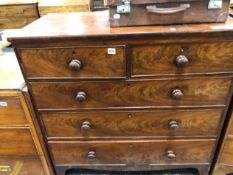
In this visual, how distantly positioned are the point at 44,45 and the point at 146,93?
1.63 ft

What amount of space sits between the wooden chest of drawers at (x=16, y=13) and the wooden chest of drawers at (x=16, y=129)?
4.75 ft

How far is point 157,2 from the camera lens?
82 centimetres

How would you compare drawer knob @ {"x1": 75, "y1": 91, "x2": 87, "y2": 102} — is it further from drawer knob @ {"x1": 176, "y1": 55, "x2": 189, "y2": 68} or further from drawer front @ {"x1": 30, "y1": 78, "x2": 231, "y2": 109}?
drawer knob @ {"x1": 176, "y1": 55, "x2": 189, "y2": 68}

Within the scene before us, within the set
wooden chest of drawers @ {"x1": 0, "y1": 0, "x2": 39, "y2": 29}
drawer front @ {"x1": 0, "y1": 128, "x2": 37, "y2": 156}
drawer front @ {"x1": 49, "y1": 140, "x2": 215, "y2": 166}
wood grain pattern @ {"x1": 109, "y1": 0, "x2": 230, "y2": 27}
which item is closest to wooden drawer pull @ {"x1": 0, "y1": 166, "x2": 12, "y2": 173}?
drawer front @ {"x1": 0, "y1": 128, "x2": 37, "y2": 156}

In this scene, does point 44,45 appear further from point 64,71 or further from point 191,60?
point 191,60

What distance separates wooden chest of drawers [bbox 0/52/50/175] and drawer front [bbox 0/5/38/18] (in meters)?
1.44

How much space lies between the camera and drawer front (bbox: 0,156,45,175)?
118 centimetres

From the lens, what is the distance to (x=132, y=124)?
41.8 inches

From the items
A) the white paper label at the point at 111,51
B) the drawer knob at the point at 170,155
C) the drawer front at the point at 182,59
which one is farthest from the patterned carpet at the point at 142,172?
the white paper label at the point at 111,51

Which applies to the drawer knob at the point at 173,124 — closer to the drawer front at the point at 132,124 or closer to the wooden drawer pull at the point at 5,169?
the drawer front at the point at 132,124

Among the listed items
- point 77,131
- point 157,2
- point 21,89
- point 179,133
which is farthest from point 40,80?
point 179,133

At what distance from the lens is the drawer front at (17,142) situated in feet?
3.53

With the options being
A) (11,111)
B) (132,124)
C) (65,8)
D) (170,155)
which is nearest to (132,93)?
(132,124)

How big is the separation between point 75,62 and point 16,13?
2.09 metres
